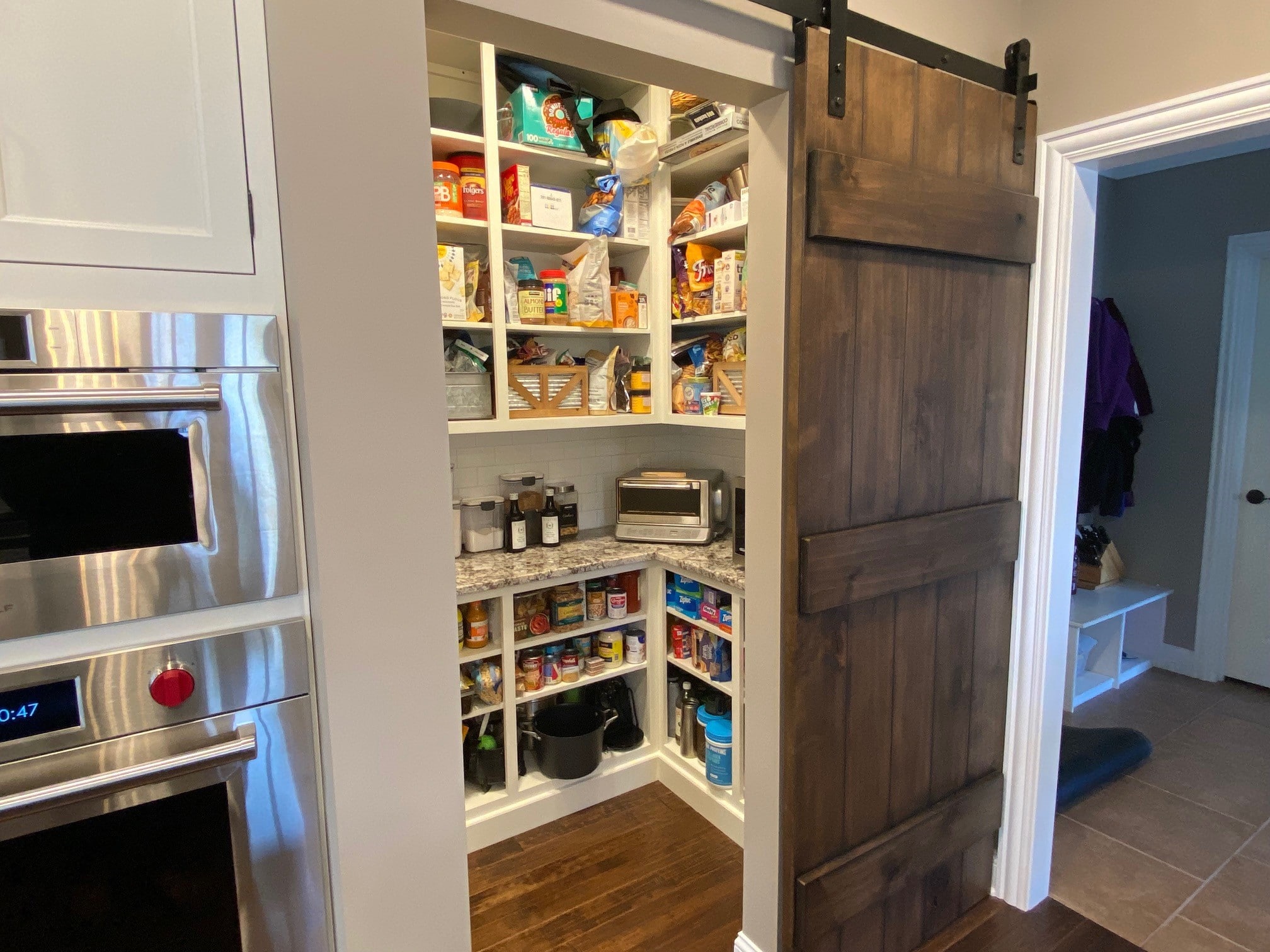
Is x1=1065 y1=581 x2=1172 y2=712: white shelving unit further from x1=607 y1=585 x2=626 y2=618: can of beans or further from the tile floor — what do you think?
x1=607 y1=585 x2=626 y2=618: can of beans

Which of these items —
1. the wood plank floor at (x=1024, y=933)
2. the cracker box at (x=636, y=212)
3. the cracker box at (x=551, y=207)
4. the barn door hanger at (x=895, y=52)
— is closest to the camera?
the barn door hanger at (x=895, y=52)

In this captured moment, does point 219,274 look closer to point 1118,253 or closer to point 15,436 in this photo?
point 15,436

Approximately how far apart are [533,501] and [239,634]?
5.24ft

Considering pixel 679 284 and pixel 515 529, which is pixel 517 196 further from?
pixel 515 529

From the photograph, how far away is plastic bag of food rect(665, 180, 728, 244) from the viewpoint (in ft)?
7.65

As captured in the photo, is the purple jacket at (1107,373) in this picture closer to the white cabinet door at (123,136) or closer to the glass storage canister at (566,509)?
the glass storage canister at (566,509)

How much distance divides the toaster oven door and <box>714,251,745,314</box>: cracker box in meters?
0.62

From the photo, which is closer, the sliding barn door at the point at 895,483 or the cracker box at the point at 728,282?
the sliding barn door at the point at 895,483

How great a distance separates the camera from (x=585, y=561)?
7.59 ft

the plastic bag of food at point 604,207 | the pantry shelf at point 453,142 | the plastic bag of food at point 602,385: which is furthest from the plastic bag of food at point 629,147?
the plastic bag of food at point 602,385

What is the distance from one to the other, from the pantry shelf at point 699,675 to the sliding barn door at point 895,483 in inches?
28.0

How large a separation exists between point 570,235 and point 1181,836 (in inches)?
110

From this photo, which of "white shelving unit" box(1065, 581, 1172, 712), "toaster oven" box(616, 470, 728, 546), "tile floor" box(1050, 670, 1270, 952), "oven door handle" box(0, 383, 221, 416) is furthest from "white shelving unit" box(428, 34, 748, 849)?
"white shelving unit" box(1065, 581, 1172, 712)

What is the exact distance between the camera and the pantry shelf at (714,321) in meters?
2.22
